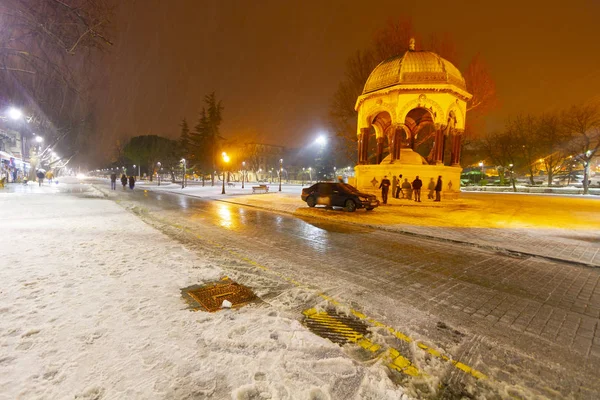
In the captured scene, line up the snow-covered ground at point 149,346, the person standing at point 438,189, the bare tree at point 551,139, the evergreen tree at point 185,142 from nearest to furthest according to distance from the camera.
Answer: the snow-covered ground at point 149,346, the person standing at point 438,189, the bare tree at point 551,139, the evergreen tree at point 185,142

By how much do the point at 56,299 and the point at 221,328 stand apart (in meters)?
2.72

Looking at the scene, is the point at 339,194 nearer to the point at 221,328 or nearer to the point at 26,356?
the point at 221,328

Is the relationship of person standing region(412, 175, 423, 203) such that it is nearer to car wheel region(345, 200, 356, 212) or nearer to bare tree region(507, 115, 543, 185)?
car wheel region(345, 200, 356, 212)

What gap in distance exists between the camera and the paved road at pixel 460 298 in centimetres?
285

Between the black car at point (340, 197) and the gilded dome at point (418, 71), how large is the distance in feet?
35.4

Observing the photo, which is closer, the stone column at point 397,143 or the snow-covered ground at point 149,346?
the snow-covered ground at point 149,346

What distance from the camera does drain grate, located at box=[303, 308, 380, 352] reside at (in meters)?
3.33

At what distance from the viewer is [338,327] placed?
364 centimetres

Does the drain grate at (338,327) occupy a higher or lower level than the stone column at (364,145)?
lower

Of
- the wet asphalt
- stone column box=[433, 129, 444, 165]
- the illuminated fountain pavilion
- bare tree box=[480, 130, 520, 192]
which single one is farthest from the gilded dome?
bare tree box=[480, 130, 520, 192]

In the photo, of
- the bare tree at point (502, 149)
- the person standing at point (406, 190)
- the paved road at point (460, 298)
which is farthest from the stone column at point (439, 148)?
the bare tree at point (502, 149)

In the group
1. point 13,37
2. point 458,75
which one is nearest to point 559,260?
point 13,37

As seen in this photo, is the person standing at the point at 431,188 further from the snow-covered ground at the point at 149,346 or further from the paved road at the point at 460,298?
the snow-covered ground at the point at 149,346

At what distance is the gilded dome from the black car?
1080 cm
